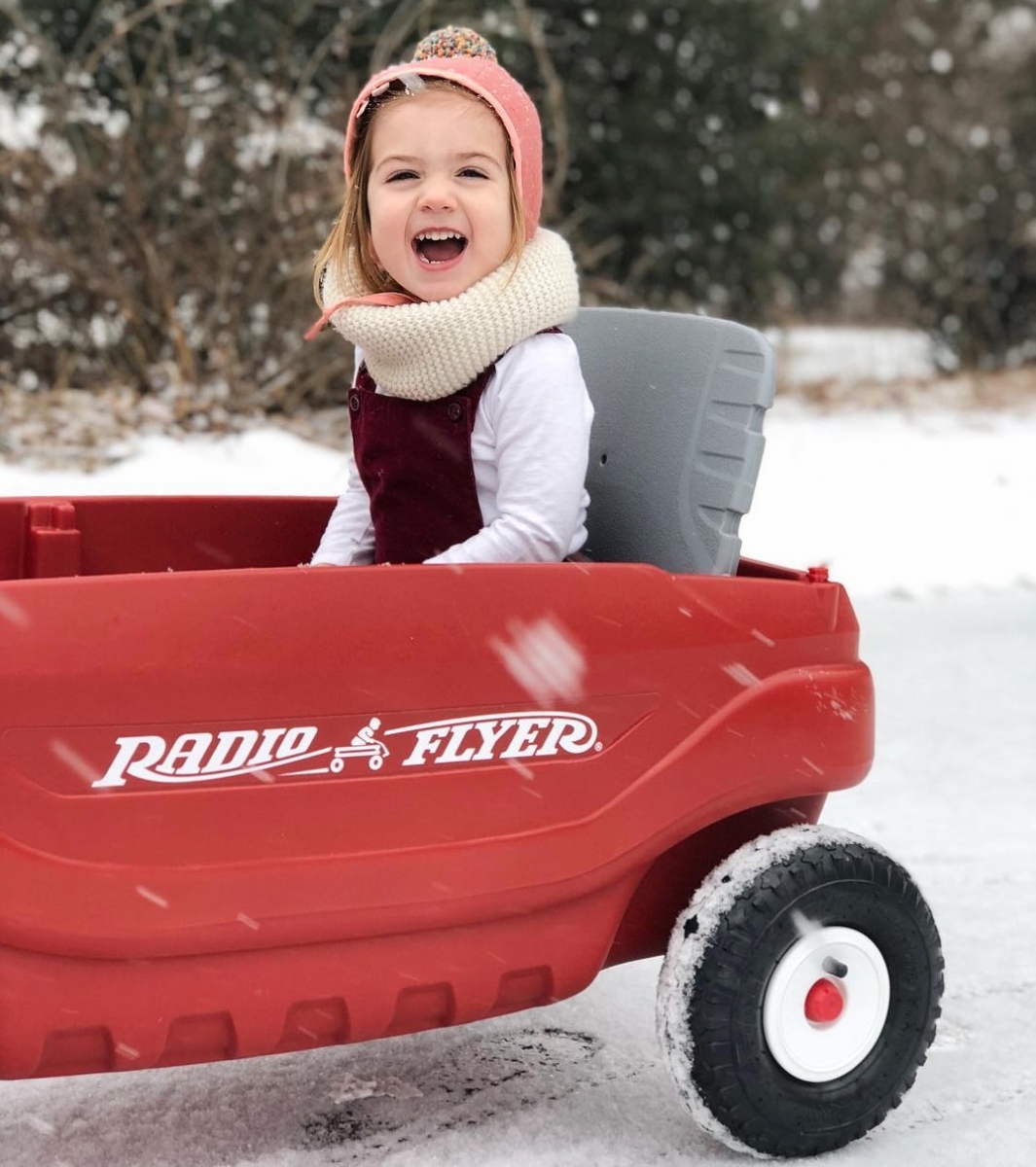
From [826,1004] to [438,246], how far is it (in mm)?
1019

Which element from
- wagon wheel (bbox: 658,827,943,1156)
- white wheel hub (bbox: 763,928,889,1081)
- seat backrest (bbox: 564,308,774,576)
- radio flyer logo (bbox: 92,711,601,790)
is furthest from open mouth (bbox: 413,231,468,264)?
white wheel hub (bbox: 763,928,889,1081)

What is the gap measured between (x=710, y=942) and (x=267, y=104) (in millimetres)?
5674

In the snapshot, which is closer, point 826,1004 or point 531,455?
point 826,1004

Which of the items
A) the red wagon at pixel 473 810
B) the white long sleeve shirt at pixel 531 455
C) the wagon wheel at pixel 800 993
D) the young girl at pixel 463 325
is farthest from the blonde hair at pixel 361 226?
the wagon wheel at pixel 800 993

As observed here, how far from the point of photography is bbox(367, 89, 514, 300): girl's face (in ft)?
6.72

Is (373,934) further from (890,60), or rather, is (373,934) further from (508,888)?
(890,60)

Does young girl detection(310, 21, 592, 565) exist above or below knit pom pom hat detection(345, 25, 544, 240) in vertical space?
below

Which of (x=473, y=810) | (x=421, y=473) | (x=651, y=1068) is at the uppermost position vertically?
(x=421, y=473)

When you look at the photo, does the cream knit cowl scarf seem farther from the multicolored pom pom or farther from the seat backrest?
the multicolored pom pom

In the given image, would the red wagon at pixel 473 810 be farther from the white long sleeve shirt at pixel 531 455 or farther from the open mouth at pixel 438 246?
the open mouth at pixel 438 246

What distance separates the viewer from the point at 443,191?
2.04 meters

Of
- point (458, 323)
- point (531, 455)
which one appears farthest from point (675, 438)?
point (458, 323)

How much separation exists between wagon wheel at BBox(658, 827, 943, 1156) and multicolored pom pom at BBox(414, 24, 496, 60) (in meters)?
1.06

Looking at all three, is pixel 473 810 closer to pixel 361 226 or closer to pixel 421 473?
pixel 421 473
